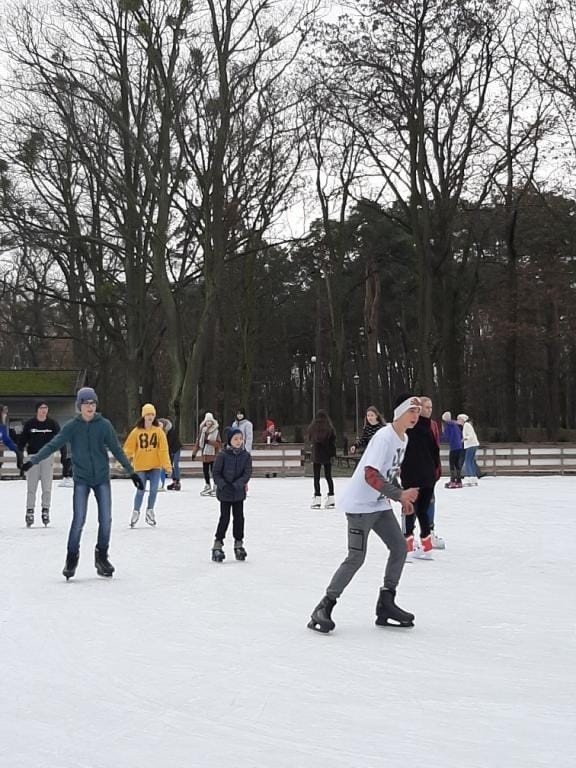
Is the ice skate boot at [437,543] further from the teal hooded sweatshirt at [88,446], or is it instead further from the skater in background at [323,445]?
the skater in background at [323,445]

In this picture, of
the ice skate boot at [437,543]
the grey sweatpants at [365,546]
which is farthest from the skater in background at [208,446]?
the grey sweatpants at [365,546]

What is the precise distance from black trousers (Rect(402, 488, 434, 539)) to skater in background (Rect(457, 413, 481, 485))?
1149cm

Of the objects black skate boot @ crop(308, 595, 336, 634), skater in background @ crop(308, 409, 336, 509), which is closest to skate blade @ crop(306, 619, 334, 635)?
black skate boot @ crop(308, 595, 336, 634)

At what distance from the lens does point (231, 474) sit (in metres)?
10.6

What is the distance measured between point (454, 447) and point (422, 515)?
11.4 meters

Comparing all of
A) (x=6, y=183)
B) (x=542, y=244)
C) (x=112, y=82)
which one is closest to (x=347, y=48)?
(x=112, y=82)

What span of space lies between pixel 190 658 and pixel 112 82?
25561 mm

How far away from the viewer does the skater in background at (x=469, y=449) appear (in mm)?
22656

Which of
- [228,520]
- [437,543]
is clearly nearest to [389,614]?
[228,520]

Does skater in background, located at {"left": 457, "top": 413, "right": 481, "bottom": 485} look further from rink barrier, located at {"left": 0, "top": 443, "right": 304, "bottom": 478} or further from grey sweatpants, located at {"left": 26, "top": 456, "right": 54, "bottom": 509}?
grey sweatpants, located at {"left": 26, "top": 456, "right": 54, "bottom": 509}

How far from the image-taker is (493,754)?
14.8 ft

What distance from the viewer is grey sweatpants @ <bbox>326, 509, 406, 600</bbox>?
23.6 ft

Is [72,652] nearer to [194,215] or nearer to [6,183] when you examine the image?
[6,183]

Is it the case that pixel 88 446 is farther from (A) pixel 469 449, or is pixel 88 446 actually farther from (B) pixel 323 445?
(A) pixel 469 449
